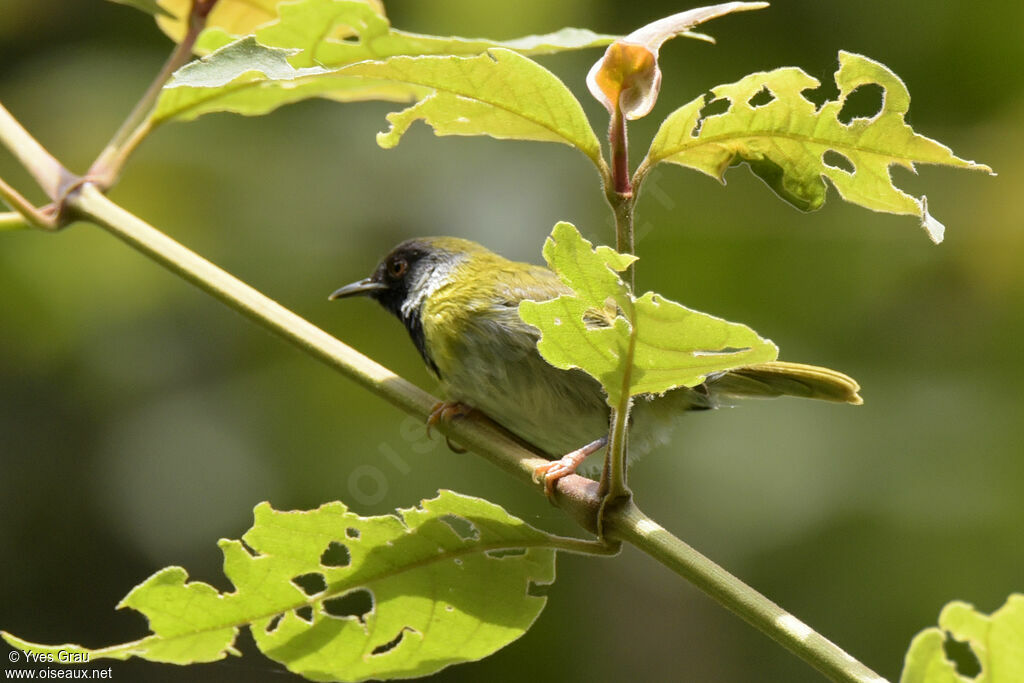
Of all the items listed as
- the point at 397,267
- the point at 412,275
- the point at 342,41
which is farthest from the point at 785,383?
the point at 342,41

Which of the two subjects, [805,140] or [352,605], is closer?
[805,140]

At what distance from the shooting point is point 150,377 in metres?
6.18

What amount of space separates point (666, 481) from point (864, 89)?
6.81 feet

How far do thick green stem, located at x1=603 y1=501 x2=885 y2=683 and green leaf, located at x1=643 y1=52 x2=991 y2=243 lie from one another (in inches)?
20.0

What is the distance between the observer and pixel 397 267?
434cm

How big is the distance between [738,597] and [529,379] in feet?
7.03

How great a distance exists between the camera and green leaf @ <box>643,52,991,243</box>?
1646mm

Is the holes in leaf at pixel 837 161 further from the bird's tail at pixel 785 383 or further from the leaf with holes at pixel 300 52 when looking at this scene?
the bird's tail at pixel 785 383

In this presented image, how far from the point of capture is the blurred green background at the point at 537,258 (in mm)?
5316

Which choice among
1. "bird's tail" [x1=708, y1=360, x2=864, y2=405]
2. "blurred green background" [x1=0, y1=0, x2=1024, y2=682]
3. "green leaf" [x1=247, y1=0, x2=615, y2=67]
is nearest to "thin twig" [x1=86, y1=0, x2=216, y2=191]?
"green leaf" [x1=247, y1=0, x2=615, y2=67]

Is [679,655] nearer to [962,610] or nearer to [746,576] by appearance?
[746,576]

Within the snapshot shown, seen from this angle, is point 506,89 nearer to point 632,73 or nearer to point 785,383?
point 632,73

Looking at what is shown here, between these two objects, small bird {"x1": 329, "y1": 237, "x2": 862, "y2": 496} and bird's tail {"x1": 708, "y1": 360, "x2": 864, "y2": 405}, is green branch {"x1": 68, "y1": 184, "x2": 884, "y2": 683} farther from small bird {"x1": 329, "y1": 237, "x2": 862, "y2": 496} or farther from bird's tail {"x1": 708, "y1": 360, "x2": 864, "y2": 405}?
bird's tail {"x1": 708, "y1": 360, "x2": 864, "y2": 405}

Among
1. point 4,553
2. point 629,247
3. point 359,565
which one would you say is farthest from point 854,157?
point 4,553
